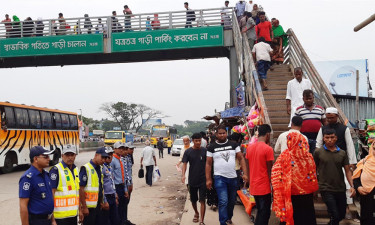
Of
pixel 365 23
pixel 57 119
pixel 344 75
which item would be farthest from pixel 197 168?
pixel 344 75

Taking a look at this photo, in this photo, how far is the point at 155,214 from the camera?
7.85 m

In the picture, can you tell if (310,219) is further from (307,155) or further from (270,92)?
(270,92)

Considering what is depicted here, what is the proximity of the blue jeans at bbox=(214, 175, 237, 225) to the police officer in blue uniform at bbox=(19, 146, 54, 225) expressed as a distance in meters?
2.74

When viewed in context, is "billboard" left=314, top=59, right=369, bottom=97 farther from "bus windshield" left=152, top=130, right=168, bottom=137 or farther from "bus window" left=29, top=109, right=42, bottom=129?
"bus windshield" left=152, top=130, right=168, bottom=137

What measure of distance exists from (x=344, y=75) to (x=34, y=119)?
1896 centimetres

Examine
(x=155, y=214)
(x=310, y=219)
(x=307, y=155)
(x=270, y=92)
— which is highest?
(x=270, y=92)

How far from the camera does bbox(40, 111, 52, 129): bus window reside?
61.2ft

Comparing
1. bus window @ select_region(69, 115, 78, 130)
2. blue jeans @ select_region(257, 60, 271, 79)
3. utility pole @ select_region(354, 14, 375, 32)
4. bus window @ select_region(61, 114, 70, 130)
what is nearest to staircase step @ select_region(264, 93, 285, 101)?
blue jeans @ select_region(257, 60, 271, 79)

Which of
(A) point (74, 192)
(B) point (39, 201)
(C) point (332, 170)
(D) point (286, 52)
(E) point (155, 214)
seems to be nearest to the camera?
(B) point (39, 201)

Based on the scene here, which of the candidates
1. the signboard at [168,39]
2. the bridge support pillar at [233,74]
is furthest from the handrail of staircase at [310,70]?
the signboard at [168,39]

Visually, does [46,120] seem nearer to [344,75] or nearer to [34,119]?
[34,119]

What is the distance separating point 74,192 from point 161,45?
1322 cm

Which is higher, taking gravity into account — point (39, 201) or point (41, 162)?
point (41, 162)

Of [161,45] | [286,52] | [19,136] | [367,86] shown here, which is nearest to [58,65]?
[19,136]
